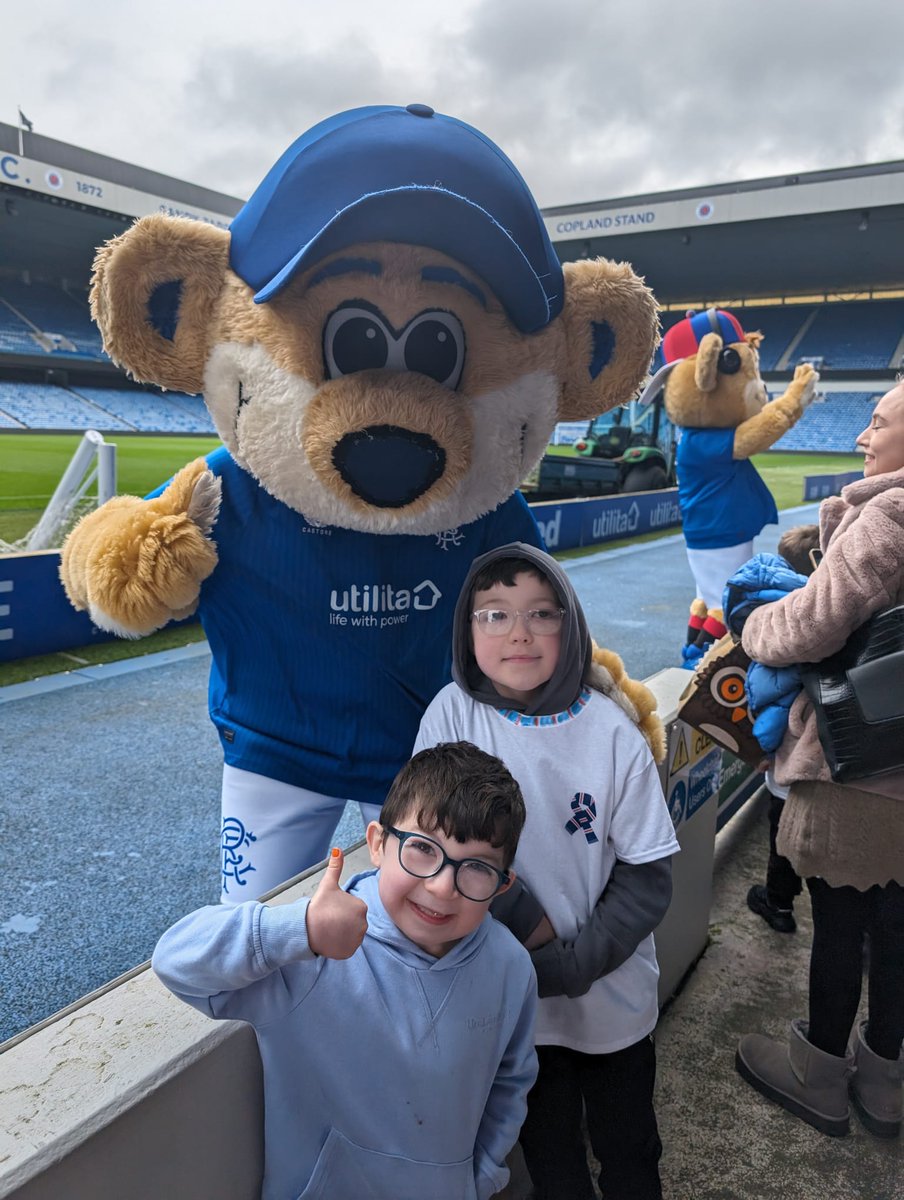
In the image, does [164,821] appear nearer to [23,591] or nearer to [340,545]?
[340,545]

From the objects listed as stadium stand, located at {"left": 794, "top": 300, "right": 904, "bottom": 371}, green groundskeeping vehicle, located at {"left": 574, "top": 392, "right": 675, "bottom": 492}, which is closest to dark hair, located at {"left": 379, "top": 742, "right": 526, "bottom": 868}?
green groundskeeping vehicle, located at {"left": 574, "top": 392, "right": 675, "bottom": 492}

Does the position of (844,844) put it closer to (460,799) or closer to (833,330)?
(460,799)

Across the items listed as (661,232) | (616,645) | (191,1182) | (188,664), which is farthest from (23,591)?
(661,232)

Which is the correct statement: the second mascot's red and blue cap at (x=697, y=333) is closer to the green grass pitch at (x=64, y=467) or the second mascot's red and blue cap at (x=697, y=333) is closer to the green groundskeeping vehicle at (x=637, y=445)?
the green grass pitch at (x=64, y=467)

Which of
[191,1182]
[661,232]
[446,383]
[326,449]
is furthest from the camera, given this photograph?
[661,232]

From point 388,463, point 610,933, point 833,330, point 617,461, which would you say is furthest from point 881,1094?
point 833,330

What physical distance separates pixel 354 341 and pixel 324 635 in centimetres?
53

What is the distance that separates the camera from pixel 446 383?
1370 millimetres

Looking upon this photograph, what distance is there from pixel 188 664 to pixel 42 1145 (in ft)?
13.7

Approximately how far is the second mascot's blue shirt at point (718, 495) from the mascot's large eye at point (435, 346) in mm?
3359

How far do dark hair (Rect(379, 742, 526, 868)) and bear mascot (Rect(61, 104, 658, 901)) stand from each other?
45 cm

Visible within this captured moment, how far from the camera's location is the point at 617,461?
1441 cm

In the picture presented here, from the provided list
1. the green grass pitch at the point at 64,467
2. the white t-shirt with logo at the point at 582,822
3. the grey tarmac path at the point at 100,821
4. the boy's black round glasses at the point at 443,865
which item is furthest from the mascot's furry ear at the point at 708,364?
the green grass pitch at the point at 64,467

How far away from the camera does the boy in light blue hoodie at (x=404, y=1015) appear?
96 cm
